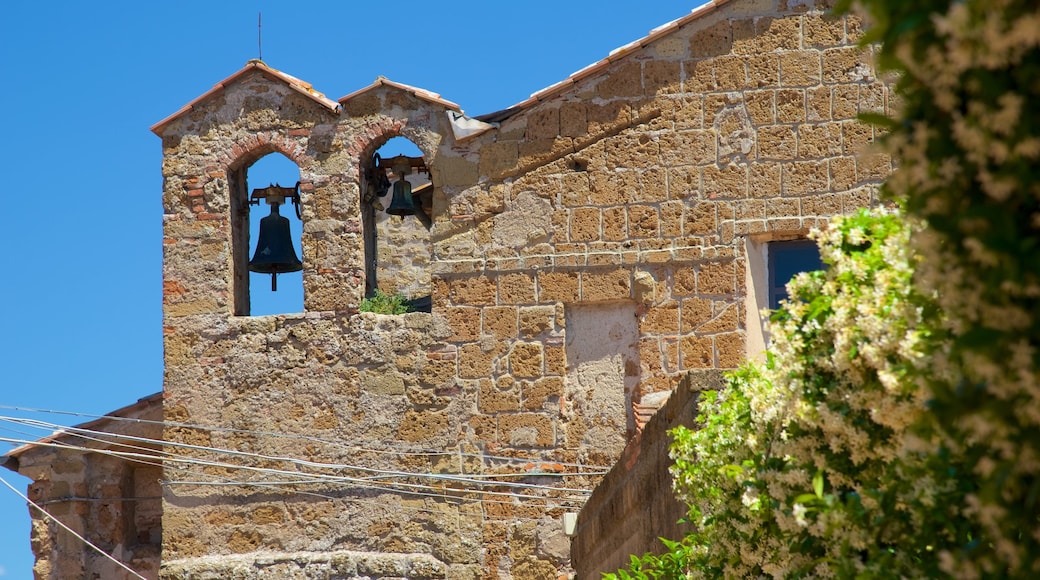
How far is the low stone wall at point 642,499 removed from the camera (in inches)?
237

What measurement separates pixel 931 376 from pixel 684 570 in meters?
3.44

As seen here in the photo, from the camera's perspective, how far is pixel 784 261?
1234 cm

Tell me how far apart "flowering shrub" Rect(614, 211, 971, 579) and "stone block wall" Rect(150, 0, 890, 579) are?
309 inches

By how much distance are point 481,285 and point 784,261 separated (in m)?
2.47

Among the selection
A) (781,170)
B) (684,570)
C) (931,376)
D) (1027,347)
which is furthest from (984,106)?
(781,170)

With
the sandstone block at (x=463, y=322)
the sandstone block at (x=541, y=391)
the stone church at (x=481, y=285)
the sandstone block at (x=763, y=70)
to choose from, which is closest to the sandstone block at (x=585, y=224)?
the stone church at (x=481, y=285)

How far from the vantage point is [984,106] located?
224 centimetres

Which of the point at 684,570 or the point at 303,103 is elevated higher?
the point at 303,103

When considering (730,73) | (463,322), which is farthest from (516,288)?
(730,73)

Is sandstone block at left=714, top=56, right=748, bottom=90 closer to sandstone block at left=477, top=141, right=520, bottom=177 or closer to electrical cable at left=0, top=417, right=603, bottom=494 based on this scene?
sandstone block at left=477, top=141, right=520, bottom=177

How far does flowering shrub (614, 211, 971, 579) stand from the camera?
117 inches

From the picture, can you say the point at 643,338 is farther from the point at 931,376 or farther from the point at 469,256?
the point at 931,376

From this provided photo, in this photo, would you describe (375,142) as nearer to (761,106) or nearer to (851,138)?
(761,106)

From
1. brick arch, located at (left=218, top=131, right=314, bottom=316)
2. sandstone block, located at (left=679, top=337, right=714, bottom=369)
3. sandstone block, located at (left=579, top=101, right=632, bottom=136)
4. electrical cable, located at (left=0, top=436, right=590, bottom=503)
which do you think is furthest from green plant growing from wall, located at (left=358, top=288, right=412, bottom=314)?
sandstone block, located at (left=679, top=337, right=714, bottom=369)
